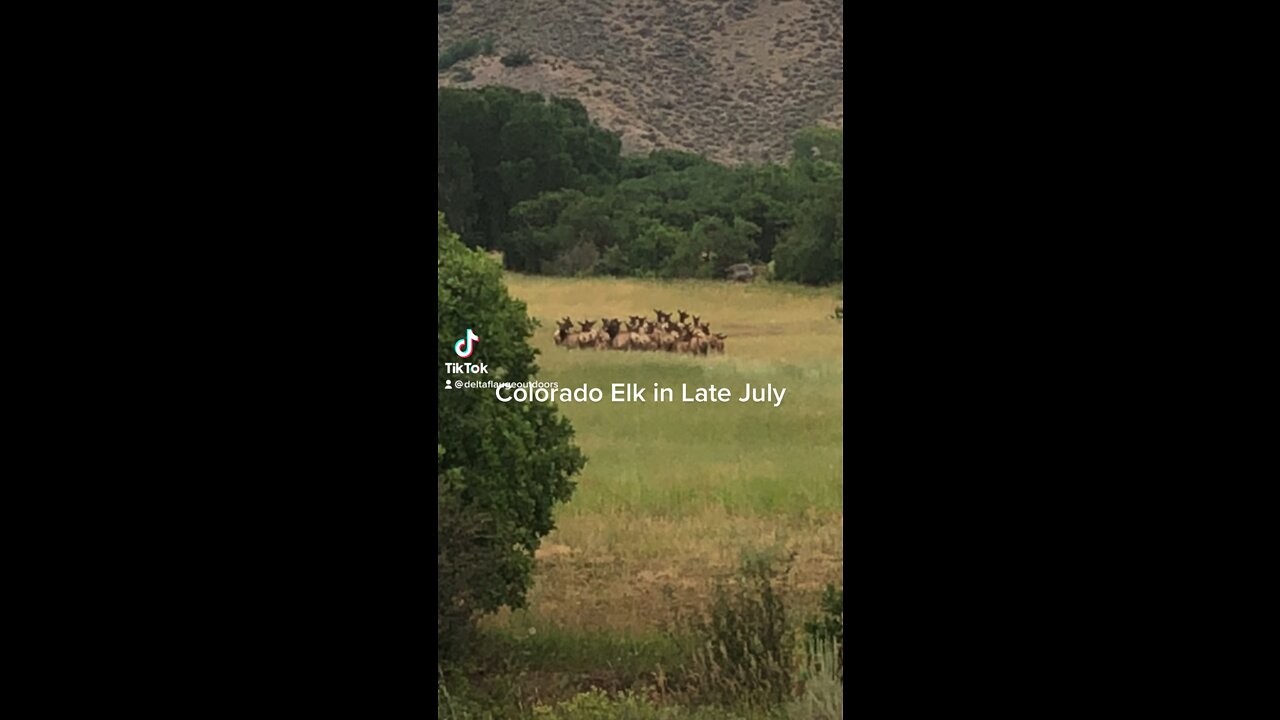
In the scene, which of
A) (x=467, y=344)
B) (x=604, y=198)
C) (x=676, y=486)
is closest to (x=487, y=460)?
(x=467, y=344)

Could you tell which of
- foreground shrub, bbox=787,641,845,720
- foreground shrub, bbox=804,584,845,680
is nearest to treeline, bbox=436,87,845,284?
foreground shrub, bbox=804,584,845,680

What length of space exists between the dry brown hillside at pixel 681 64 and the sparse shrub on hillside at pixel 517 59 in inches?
0.9

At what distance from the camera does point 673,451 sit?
6098 mm

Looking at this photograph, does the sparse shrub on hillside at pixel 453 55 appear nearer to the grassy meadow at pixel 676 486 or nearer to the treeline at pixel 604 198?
the treeline at pixel 604 198

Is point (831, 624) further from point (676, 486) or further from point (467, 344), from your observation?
point (467, 344)

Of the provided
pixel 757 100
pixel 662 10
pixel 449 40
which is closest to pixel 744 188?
pixel 757 100

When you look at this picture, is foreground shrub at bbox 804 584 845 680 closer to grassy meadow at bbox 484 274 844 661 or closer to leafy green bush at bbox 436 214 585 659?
grassy meadow at bbox 484 274 844 661

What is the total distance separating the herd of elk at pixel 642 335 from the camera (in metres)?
6.10

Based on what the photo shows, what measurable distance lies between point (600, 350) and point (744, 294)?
1.92 ft

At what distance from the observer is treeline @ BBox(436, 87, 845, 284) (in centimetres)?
615

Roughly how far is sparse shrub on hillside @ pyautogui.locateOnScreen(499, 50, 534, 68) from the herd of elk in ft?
3.05

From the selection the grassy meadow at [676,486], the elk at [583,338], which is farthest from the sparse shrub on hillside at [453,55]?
the elk at [583,338]

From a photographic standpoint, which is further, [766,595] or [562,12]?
[562,12]

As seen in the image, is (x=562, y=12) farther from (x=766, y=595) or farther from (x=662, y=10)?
(x=766, y=595)
